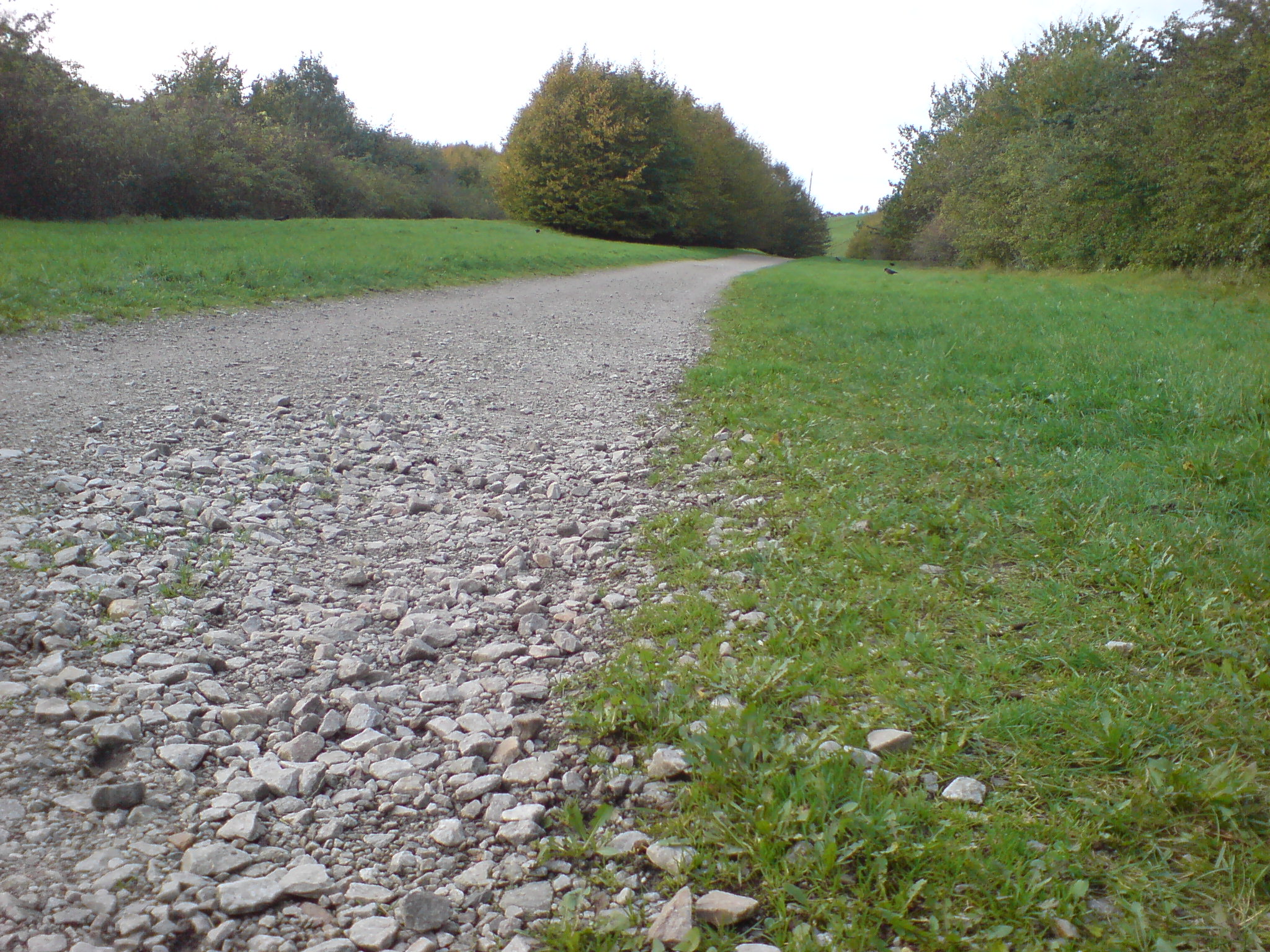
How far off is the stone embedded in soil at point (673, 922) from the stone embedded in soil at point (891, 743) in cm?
91

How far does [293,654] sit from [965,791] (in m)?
2.78

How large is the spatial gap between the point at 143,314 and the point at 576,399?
6.70 m

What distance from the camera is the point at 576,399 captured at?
821cm

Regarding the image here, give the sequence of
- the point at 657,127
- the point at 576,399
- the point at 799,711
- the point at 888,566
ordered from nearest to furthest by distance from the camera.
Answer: the point at 799,711 < the point at 888,566 < the point at 576,399 < the point at 657,127

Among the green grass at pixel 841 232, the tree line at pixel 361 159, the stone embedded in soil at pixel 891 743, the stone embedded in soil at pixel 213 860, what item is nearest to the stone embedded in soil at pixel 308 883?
the stone embedded in soil at pixel 213 860

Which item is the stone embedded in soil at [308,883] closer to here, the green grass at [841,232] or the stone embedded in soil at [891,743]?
the stone embedded in soil at [891,743]

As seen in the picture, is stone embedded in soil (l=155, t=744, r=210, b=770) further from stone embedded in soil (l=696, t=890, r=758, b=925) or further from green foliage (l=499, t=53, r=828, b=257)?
green foliage (l=499, t=53, r=828, b=257)

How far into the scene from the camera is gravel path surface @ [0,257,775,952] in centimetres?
214

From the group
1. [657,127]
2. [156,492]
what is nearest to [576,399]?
[156,492]

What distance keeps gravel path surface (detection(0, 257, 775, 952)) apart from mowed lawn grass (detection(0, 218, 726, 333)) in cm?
347

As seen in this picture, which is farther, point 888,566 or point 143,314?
point 143,314

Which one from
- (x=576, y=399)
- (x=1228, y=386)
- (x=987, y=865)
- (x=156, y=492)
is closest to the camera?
(x=987, y=865)

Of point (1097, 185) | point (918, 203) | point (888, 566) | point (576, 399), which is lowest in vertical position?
point (888, 566)

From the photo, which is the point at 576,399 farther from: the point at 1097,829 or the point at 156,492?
the point at 1097,829
